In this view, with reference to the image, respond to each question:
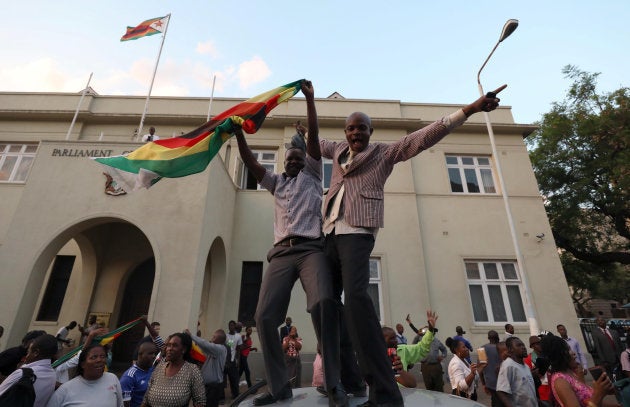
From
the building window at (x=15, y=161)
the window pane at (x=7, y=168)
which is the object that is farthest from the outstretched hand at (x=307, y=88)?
the window pane at (x=7, y=168)

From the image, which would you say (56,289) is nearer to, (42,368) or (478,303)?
(42,368)

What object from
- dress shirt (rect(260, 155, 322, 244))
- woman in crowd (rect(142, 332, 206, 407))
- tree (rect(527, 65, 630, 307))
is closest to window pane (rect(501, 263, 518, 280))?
tree (rect(527, 65, 630, 307))

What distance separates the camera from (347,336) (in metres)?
2.53

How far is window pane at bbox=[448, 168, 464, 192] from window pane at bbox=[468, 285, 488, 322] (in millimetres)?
3811

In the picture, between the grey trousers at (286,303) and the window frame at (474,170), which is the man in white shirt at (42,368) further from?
the window frame at (474,170)

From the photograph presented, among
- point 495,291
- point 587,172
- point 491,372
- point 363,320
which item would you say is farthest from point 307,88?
point 587,172

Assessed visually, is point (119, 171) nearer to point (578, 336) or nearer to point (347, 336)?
point (347, 336)

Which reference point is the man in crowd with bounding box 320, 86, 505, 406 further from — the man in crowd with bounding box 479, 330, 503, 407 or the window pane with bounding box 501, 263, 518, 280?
the window pane with bounding box 501, 263, 518, 280

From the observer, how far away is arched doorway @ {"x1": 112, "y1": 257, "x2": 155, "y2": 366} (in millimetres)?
10711

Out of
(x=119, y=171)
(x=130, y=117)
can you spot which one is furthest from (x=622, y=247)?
(x=130, y=117)

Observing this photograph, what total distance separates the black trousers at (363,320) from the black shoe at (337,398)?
163 millimetres

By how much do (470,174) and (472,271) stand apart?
400 centimetres

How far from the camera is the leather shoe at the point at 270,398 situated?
2209 millimetres

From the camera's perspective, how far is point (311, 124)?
9.62 ft
